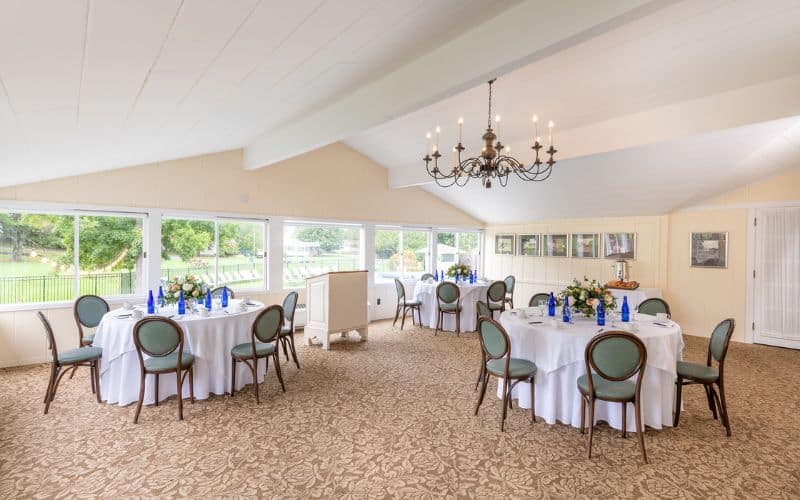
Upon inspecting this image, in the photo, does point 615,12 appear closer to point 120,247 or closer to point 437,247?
point 120,247

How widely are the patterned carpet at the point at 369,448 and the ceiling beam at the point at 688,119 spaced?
3.04 m

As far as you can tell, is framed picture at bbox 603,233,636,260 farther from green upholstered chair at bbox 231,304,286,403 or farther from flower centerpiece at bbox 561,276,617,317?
green upholstered chair at bbox 231,304,286,403

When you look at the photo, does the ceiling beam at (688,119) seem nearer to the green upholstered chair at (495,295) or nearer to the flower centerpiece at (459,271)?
the green upholstered chair at (495,295)

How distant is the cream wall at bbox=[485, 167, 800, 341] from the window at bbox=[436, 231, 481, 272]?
2566 millimetres

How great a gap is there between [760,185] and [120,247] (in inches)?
404

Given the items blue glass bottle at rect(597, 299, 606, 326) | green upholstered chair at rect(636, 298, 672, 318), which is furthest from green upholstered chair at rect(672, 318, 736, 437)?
green upholstered chair at rect(636, 298, 672, 318)

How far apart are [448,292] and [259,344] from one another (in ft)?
12.5

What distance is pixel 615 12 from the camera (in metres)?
2.16

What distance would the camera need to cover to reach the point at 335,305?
249 inches

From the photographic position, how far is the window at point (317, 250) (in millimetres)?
7684

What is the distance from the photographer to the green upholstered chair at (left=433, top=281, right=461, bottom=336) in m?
7.27

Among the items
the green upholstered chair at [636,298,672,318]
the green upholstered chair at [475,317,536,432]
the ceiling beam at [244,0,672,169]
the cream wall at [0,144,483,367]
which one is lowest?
the green upholstered chair at [475,317,536,432]

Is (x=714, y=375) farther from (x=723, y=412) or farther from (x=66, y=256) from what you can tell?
(x=66, y=256)

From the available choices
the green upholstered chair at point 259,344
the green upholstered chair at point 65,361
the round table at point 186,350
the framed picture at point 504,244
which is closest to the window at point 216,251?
the round table at point 186,350
